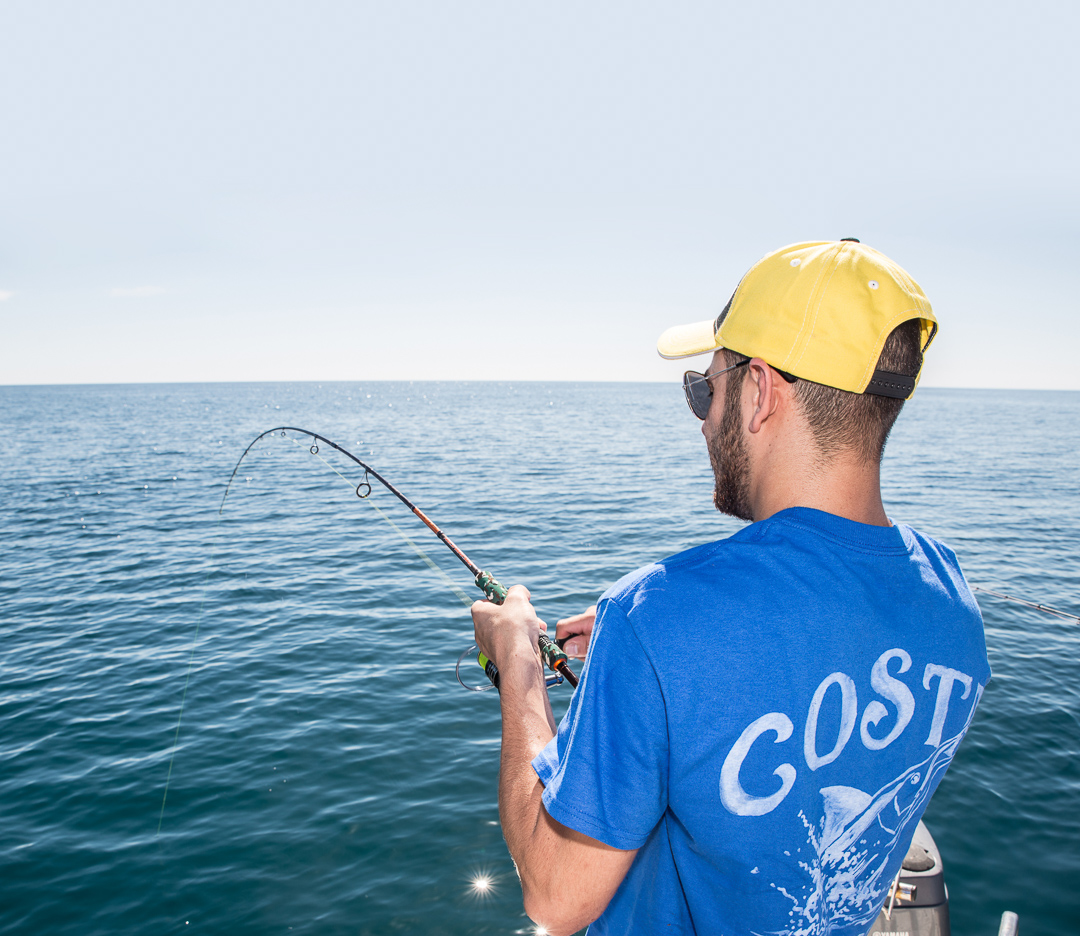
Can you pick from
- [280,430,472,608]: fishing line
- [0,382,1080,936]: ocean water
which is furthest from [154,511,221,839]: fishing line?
[280,430,472,608]: fishing line

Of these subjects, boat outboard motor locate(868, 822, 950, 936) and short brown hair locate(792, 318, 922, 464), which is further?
boat outboard motor locate(868, 822, 950, 936)

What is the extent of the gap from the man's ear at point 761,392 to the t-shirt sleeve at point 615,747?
537mm

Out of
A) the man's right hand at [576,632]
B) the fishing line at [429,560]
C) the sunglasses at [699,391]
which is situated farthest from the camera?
the fishing line at [429,560]

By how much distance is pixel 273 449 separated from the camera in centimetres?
4025

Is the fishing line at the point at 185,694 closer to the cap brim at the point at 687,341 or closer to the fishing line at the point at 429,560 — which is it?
the fishing line at the point at 429,560

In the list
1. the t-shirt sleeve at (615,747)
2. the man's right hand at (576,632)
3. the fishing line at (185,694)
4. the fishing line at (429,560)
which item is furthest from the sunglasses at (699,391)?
the fishing line at (429,560)

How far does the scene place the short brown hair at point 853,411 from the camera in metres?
1.37

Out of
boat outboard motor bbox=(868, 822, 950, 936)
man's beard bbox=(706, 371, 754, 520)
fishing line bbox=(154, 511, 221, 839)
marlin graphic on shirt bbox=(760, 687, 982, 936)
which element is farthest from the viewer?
fishing line bbox=(154, 511, 221, 839)

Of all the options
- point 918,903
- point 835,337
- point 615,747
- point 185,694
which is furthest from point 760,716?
point 185,694

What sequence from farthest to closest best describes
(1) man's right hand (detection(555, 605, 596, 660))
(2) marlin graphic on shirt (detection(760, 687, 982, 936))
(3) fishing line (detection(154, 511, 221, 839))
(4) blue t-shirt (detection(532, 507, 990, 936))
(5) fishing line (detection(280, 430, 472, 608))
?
1. (5) fishing line (detection(280, 430, 472, 608))
2. (3) fishing line (detection(154, 511, 221, 839))
3. (1) man's right hand (detection(555, 605, 596, 660))
4. (2) marlin graphic on shirt (detection(760, 687, 982, 936))
5. (4) blue t-shirt (detection(532, 507, 990, 936))

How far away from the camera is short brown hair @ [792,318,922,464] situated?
4.50 ft

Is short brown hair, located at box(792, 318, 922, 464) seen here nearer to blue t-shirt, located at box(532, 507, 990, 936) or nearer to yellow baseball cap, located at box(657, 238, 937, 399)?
yellow baseball cap, located at box(657, 238, 937, 399)

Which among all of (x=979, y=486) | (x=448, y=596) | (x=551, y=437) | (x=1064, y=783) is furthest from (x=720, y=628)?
(x=551, y=437)

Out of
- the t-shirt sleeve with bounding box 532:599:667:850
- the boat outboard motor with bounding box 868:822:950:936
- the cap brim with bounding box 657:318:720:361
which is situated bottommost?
the boat outboard motor with bounding box 868:822:950:936
